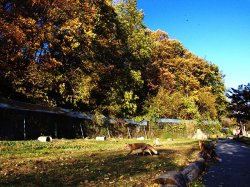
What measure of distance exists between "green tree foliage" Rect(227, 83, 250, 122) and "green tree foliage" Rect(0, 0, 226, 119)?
33.0ft

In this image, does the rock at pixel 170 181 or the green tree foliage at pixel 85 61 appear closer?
the rock at pixel 170 181

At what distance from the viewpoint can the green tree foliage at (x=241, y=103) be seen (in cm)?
4447

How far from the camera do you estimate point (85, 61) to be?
122 feet

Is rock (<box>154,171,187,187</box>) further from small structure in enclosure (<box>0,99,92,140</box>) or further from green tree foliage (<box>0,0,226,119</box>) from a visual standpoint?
green tree foliage (<box>0,0,226,119</box>)

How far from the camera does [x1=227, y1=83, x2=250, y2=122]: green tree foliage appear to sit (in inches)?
1751

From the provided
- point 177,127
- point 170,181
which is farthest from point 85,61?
point 170,181

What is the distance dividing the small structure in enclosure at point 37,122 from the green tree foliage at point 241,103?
792 inches

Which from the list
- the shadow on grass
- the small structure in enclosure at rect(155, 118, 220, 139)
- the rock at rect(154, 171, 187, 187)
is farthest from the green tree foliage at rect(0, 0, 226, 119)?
the rock at rect(154, 171, 187, 187)

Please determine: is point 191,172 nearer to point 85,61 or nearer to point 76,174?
point 76,174

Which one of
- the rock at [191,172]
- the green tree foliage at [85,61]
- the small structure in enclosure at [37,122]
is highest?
the green tree foliage at [85,61]

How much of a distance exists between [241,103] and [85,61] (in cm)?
2136

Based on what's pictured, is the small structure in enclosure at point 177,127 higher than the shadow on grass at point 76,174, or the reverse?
the small structure in enclosure at point 177,127

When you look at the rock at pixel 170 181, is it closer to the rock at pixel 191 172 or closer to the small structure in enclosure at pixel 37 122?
the rock at pixel 191 172

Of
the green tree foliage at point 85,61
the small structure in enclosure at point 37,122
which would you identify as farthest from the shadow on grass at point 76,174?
the green tree foliage at point 85,61
